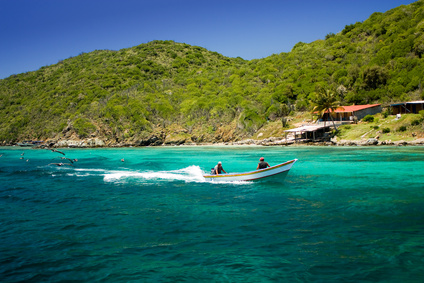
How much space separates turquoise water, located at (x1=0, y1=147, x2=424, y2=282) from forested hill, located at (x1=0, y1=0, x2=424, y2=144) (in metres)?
56.1

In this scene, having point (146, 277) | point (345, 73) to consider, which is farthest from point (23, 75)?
point (146, 277)

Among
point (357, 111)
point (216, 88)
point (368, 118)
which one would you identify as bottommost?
point (368, 118)

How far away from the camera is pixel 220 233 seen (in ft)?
35.0

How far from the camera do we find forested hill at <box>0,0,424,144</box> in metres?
70.4

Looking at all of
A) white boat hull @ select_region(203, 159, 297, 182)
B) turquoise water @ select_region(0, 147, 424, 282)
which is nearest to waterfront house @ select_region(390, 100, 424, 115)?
turquoise water @ select_region(0, 147, 424, 282)

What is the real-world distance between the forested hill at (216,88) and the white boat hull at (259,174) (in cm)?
5266

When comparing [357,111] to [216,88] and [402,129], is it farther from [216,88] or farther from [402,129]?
[216,88]

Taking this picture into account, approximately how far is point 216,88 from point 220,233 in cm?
9542

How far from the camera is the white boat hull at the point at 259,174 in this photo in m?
19.8

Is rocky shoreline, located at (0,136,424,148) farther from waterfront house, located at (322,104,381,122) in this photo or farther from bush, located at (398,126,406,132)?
waterfront house, located at (322,104,381,122)

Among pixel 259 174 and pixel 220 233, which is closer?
pixel 220 233

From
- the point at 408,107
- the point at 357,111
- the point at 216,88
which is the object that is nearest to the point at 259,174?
the point at 408,107

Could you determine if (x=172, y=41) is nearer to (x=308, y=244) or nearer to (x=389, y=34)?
(x=389, y=34)

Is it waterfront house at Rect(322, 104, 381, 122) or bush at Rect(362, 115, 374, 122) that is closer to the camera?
bush at Rect(362, 115, 374, 122)
